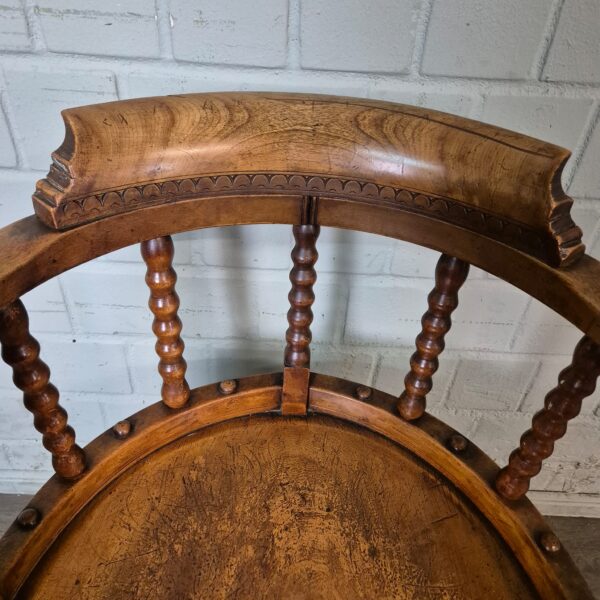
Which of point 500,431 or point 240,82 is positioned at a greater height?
point 240,82

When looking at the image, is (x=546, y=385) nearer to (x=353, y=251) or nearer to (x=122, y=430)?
(x=353, y=251)

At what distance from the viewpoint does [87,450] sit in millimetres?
658

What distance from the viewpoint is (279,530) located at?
0.63 metres

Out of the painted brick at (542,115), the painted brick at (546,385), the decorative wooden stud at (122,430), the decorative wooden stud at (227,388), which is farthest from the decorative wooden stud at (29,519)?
the painted brick at (546,385)

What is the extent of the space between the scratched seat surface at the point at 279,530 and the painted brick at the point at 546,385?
1.47 feet

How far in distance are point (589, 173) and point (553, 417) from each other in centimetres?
40

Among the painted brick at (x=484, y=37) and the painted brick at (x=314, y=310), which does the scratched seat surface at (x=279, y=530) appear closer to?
the painted brick at (x=314, y=310)

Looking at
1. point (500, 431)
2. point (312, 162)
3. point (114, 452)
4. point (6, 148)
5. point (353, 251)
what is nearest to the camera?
point (312, 162)

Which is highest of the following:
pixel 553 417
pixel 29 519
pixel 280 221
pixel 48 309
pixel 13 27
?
pixel 13 27

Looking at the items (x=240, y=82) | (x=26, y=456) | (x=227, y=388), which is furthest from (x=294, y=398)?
(x=26, y=456)

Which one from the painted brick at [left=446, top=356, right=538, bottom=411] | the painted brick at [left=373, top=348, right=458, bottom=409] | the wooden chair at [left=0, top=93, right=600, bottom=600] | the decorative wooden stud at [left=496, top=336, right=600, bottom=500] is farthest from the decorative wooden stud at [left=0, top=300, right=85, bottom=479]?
the painted brick at [left=446, top=356, right=538, bottom=411]

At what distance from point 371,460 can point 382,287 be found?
0.32 meters

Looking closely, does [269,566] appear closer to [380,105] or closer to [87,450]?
[87,450]

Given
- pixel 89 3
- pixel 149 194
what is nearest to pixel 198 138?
pixel 149 194
